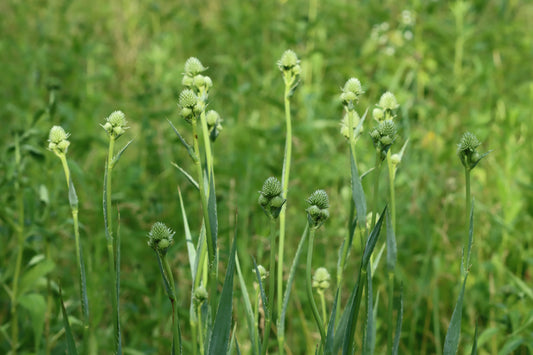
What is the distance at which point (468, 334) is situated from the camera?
209 cm

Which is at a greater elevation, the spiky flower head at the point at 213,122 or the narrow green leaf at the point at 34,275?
the spiky flower head at the point at 213,122

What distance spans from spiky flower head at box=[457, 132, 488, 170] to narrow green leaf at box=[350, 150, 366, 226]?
19 cm

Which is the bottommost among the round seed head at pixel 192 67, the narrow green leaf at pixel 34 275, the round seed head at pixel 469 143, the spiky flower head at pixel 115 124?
the narrow green leaf at pixel 34 275

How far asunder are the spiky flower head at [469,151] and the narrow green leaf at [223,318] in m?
0.45

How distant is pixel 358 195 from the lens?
3.53ft

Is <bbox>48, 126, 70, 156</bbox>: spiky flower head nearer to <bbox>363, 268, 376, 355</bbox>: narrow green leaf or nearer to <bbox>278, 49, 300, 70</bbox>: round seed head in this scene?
<bbox>278, 49, 300, 70</bbox>: round seed head

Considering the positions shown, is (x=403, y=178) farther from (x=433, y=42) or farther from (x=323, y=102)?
(x=433, y=42)

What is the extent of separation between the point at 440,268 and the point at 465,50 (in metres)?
2.33

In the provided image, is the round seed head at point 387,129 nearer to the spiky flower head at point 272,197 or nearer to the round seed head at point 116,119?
the spiky flower head at point 272,197

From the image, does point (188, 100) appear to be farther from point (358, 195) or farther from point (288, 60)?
point (358, 195)

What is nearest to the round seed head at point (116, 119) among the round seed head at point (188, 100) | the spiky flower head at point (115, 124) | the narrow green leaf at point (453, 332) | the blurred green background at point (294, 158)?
the spiky flower head at point (115, 124)

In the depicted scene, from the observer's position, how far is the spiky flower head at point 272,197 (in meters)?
0.96

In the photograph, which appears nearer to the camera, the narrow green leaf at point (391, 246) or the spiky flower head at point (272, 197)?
the spiky flower head at point (272, 197)

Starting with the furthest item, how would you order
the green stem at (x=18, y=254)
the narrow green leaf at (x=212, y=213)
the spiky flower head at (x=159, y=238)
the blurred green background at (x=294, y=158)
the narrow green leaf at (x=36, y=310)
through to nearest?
the blurred green background at (x=294, y=158)
the green stem at (x=18, y=254)
the narrow green leaf at (x=36, y=310)
the narrow green leaf at (x=212, y=213)
the spiky flower head at (x=159, y=238)
